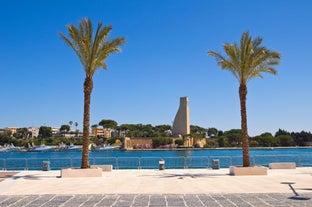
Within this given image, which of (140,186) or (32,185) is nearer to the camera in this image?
(140,186)

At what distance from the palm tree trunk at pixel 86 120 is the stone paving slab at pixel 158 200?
7.52m

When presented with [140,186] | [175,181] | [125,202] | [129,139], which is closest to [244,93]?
[175,181]

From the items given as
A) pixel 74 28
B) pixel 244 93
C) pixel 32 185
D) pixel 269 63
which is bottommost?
pixel 32 185

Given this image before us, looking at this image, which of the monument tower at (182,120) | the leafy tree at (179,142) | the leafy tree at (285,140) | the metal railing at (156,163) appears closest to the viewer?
the metal railing at (156,163)

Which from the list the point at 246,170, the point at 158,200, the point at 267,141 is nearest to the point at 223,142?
the point at 267,141

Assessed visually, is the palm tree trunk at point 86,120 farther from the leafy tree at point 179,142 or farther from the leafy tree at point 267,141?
the leafy tree at point 267,141

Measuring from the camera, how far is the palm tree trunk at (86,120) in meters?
20.9

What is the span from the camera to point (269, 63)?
69.8ft

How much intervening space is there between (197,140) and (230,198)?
485 feet

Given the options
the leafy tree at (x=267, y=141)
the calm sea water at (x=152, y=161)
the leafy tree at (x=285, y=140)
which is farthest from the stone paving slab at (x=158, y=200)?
the leafy tree at (x=285, y=140)

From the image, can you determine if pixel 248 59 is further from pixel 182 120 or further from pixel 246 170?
pixel 182 120

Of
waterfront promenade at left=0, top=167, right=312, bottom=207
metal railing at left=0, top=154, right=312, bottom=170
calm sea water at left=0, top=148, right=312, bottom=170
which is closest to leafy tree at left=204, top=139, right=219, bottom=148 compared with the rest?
calm sea water at left=0, top=148, right=312, bottom=170

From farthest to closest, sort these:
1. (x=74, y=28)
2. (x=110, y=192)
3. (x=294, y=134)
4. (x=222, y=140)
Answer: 1. (x=294, y=134)
2. (x=222, y=140)
3. (x=74, y=28)
4. (x=110, y=192)

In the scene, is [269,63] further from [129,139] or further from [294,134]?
[294,134]
